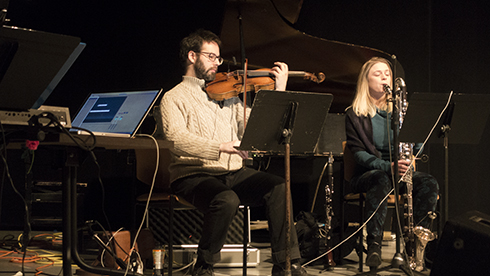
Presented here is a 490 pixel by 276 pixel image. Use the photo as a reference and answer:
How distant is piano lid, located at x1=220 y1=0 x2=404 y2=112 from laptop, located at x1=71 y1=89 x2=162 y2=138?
127 cm

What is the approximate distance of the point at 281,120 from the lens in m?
2.19

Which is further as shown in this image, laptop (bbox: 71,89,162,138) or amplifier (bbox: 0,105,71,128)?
laptop (bbox: 71,89,162,138)

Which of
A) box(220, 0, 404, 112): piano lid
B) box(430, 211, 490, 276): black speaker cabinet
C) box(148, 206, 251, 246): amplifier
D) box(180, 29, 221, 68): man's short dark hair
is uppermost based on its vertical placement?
box(220, 0, 404, 112): piano lid

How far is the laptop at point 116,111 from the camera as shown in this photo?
2.32 meters

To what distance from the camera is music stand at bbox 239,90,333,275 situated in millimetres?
2123

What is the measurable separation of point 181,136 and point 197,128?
191mm

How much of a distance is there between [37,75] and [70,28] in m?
3.46

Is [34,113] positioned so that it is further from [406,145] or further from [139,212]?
[139,212]

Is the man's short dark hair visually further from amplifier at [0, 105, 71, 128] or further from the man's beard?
amplifier at [0, 105, 71, 128]

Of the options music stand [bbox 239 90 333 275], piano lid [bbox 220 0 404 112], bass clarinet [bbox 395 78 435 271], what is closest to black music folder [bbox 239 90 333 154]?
music stand [bbox 239 90 333 275]

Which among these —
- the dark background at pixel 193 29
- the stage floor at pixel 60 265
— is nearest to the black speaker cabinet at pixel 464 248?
the stage floor at pixel 60 265

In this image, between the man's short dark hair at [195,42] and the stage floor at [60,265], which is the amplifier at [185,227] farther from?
the man's short dark hair at [195,42]

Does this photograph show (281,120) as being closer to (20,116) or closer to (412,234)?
(20,116)

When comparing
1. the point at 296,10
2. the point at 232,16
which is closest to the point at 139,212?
the point at 232,16
